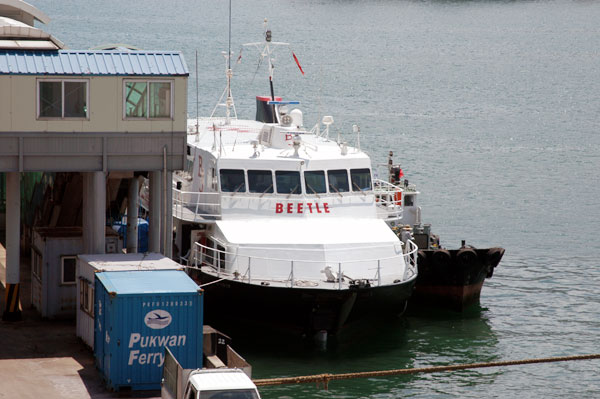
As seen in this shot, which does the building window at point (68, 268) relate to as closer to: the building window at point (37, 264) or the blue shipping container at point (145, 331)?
the building window at point (37, 264)

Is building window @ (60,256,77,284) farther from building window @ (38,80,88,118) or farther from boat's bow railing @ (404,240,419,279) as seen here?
boat's bow railing @ (404,240,419,279)

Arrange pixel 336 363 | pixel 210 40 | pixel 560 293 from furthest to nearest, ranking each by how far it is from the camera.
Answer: pixel 210 40 < pixel 560 293 < pixel 336 363

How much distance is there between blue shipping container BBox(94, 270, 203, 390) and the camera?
2384 centimetres

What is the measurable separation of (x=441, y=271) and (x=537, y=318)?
12.0 ft

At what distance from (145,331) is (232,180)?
10.2 metres

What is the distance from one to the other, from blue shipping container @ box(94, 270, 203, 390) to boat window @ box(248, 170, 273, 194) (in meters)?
9.05

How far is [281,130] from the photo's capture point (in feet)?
118

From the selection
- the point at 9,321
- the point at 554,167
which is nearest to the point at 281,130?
the point at 9,321

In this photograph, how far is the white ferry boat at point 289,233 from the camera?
3048cm

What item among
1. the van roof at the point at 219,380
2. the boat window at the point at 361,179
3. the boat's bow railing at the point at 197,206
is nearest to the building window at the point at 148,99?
the boat's bow railing at the point at 197,206

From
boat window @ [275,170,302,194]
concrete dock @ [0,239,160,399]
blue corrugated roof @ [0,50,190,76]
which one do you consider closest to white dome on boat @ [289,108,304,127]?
boat window @ [275,170,302,194]

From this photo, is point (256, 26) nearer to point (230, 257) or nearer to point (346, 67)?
point (346, 67)

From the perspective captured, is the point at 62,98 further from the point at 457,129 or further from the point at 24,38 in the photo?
the point at 457,129

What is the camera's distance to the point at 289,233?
31766 millimetres
